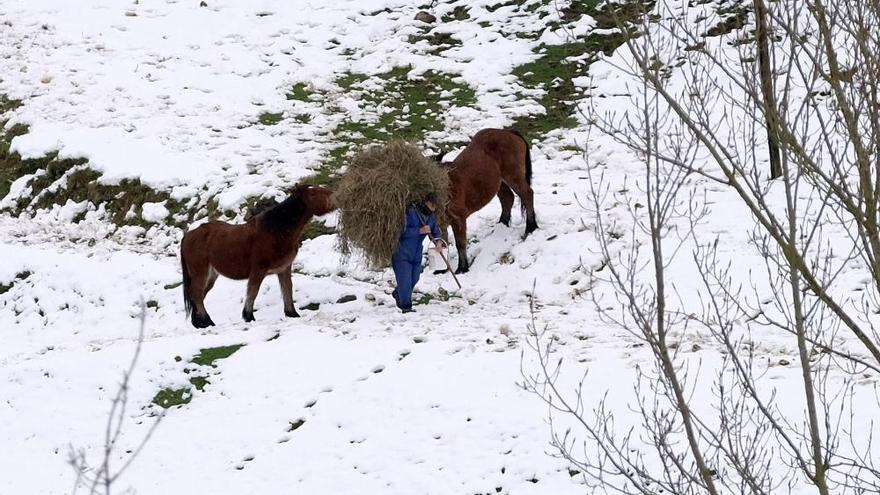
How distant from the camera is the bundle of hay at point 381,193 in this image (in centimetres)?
1041

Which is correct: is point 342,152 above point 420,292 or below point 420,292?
above

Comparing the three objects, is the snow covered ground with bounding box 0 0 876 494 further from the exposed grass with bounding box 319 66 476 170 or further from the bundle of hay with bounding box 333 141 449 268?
the bundle of hay with bounding box 333 141 449 268

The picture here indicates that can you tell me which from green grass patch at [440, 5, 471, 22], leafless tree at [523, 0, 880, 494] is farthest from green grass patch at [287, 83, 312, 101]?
leafless tree at [523, 0, 880, 494]

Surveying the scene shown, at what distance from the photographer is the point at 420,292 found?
38.1 ft

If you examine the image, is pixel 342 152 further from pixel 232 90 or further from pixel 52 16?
pixel 52 16

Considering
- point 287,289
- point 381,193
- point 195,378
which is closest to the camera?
point 195,378

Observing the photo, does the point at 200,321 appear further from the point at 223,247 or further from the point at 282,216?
the point at 282,216

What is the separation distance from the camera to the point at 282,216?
10.6 m

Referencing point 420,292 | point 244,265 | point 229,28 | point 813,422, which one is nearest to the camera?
point 813,422

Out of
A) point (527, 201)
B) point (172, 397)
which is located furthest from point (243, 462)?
point (527, 201)

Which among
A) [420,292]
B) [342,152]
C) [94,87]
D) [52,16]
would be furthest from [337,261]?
[52,16]

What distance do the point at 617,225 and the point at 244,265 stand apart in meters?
4.80

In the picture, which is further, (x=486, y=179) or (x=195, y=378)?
(x=486, y=179)

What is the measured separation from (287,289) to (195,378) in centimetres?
191
